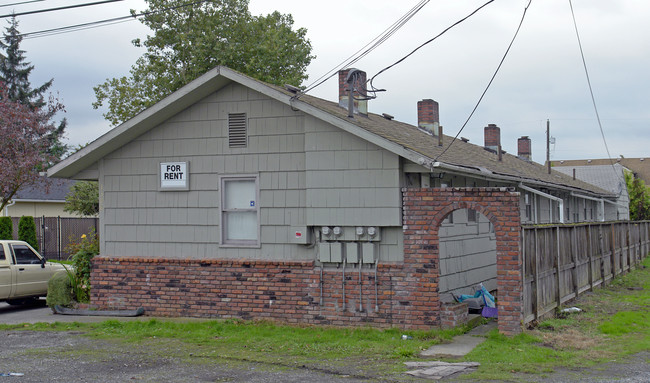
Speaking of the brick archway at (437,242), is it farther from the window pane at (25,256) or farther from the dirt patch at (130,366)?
the window pane at (25,256)

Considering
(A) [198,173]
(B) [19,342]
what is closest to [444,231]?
(A) [198,173]

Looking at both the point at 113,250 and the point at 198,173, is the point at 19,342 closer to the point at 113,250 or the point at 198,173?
the point at 113,250

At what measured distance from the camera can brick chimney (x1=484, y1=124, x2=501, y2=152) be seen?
26.0m

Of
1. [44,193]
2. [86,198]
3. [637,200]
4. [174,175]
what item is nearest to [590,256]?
[174,175]

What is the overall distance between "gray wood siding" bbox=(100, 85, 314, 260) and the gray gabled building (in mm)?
20

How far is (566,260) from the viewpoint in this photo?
13875 millimetres

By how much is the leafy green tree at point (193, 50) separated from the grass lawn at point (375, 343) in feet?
67.8

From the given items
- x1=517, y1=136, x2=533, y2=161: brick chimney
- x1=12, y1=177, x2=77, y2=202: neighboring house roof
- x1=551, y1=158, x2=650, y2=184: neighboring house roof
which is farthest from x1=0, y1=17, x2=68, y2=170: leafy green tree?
x1=551, y1=158, x2=650, y2=184: neighboring house roof

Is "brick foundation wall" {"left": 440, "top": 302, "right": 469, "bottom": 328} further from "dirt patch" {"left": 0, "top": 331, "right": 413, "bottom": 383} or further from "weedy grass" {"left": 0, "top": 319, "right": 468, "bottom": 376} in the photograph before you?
"dirt patch" {"left": 0, "top": 331, "right": 413, "bottom": 383}

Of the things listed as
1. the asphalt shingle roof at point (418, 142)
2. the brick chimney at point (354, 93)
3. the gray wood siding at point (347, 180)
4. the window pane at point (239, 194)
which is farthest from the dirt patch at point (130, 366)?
the brick chimney at point (354, 93)

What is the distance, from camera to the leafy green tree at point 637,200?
4622cm

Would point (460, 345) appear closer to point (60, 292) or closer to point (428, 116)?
point (60, 292)

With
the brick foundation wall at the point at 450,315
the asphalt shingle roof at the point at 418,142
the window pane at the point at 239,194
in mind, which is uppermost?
the asphalt shingle roof at the point at 418,142

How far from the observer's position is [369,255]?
1130 centimetres
